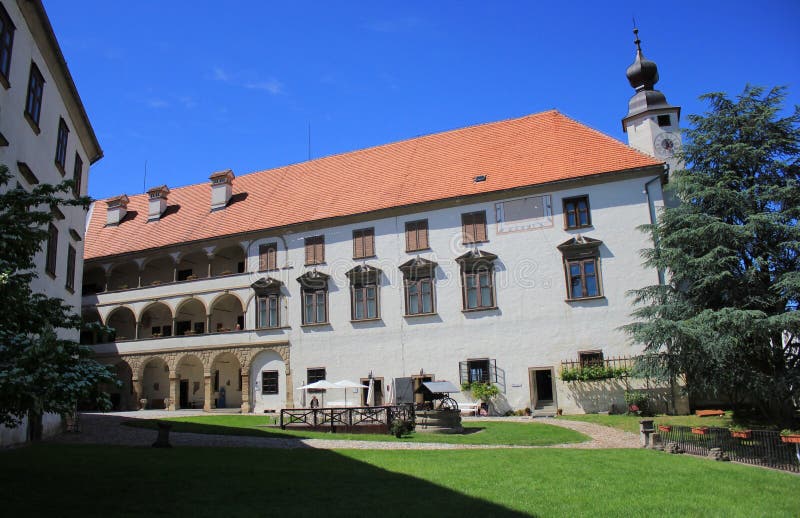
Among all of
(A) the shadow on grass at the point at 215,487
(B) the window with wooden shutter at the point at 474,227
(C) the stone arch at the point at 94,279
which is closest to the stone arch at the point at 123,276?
(C) the stone arch at the point at 94,279

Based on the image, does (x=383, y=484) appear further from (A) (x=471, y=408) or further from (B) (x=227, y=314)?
(B) (x=227, y=314)

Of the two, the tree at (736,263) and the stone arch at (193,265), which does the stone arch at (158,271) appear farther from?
the tree at (736,263)

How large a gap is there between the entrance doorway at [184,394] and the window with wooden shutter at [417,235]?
17242 mm

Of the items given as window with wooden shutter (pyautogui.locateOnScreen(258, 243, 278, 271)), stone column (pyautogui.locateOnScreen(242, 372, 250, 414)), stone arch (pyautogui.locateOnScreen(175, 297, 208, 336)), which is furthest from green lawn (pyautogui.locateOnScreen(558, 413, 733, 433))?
stone arch (pyautogui.locateOnScreen(175, 297, 208, 336))

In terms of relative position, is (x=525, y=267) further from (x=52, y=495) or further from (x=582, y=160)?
(x=52, y=495)

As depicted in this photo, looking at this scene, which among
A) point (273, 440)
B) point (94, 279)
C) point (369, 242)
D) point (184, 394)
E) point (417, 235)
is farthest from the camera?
point (94, 279)

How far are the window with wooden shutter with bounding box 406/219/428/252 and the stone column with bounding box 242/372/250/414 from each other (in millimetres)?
11515

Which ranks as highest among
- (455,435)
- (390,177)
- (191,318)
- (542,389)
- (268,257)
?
(390,177)

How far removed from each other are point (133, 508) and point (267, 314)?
1054 inches

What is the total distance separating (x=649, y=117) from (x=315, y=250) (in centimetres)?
1856

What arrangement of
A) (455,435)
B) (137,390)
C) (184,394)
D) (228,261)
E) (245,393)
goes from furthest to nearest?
1. (184,394)
2. (228,261)
3. (137,390)
4. (245,393)
5. (455,435)

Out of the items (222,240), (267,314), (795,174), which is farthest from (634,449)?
(222,240)

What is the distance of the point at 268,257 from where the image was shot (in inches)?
1426

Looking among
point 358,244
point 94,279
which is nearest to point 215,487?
point 358,244
